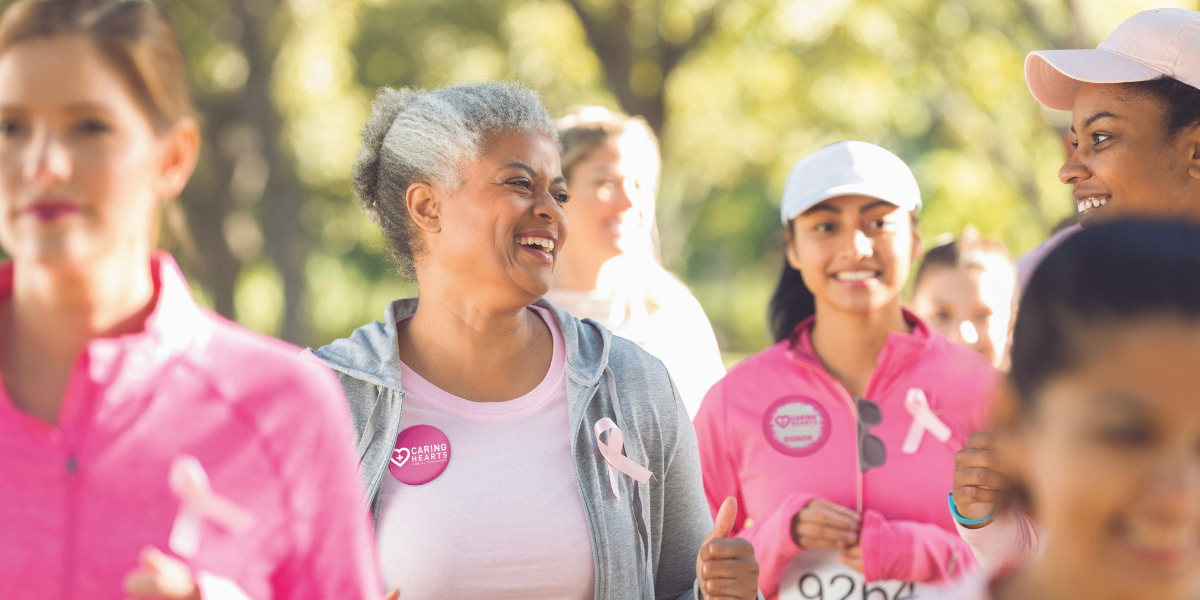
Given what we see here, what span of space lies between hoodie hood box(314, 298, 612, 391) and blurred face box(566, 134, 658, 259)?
5.33ft

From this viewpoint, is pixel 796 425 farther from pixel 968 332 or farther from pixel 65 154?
pixel 65 154

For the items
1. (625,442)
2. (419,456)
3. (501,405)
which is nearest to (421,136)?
(501,405)

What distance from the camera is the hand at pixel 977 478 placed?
8.32ft

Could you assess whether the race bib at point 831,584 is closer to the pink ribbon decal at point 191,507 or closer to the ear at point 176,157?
the pink ribbon decal at point 191,507

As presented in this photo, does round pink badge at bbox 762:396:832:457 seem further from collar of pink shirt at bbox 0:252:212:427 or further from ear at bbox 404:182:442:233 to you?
collar of pink shirt at bbox 0:252:212:427

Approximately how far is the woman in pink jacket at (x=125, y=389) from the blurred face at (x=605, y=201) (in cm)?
300

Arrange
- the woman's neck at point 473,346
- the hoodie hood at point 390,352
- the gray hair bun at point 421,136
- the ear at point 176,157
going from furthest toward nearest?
the gray hair bun at point 421,136, the woman's neck at point 473,346, the hoodie hood at point 390,352, the ear at point 176,157

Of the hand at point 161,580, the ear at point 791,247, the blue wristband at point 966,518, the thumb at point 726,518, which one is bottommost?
the hand at point 161,580

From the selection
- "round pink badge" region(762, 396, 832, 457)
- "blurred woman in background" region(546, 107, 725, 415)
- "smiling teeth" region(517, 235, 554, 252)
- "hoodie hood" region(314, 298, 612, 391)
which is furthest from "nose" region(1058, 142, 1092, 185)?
"blurred woman in background" region(546, 107, 725, 415)

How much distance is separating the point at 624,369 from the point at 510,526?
0.57m

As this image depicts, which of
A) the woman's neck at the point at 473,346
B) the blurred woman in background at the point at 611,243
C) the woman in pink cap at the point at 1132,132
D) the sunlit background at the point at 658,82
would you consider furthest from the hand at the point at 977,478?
the sunlit background at the point at 658,82

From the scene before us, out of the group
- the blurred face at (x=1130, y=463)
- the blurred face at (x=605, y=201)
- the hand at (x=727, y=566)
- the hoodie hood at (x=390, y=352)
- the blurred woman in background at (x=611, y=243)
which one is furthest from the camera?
the blurred face at (x=605, y=201)

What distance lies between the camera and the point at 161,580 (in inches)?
61.6

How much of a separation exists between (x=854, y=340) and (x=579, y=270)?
148 cm
